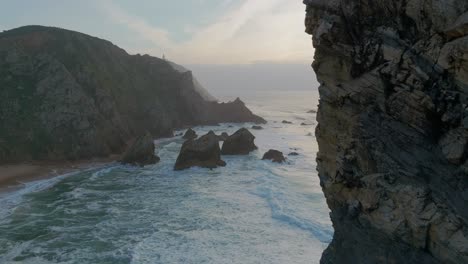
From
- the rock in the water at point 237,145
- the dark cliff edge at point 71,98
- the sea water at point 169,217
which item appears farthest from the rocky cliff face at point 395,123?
the dark cliff edge at point 71,98

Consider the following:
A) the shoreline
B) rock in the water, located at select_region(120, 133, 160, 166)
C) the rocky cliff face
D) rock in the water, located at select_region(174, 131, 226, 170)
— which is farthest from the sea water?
the rocky cliff face

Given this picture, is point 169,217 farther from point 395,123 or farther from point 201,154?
point 395,123

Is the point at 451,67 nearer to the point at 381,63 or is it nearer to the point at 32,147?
the point at 381,63

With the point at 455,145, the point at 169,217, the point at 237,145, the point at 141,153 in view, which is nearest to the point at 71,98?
the point at 141,153

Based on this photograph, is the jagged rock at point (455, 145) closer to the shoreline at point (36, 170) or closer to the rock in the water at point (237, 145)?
the shoreline at point (36, 170)

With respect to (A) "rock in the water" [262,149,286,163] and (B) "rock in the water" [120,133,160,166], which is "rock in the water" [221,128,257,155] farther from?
(B) "rock in the water" [120,133,160,166]

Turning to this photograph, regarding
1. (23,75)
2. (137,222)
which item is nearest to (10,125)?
(23,75)
